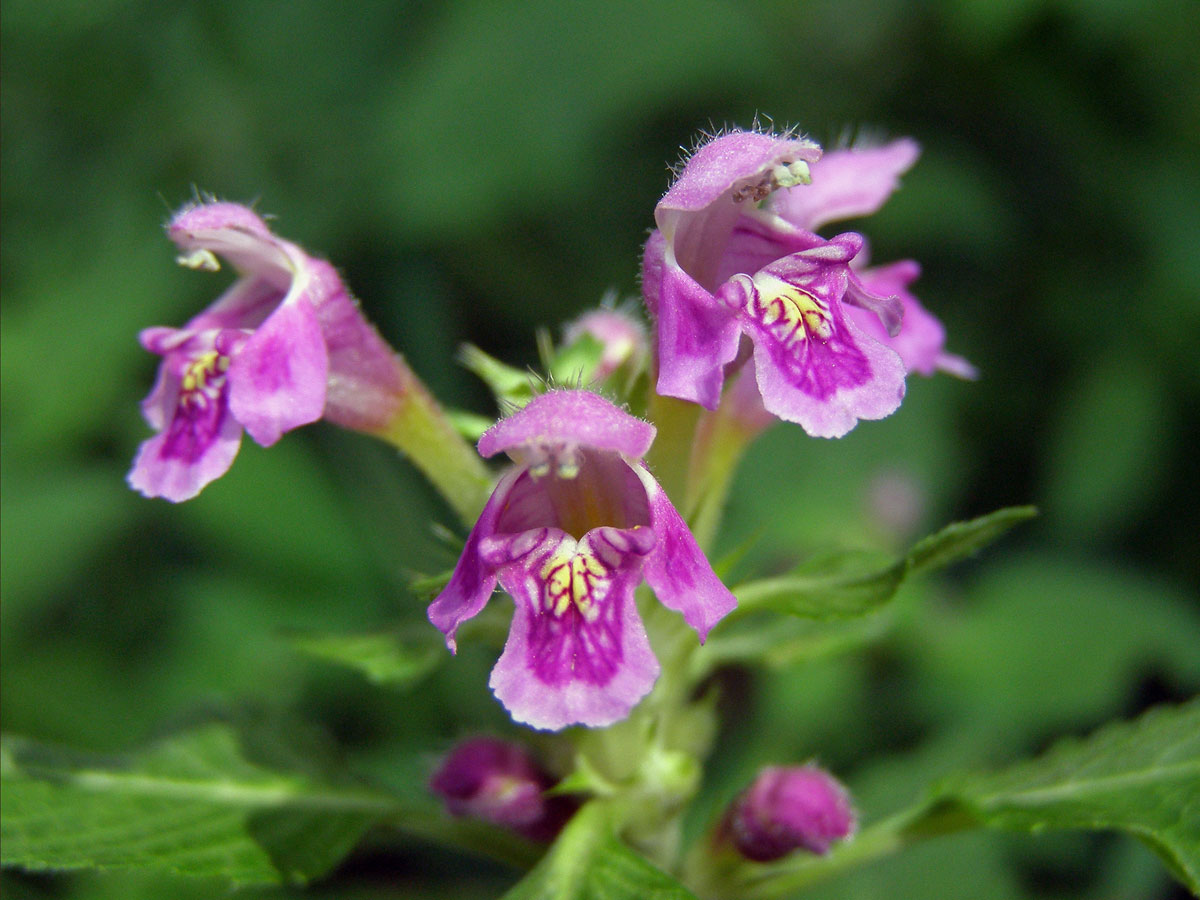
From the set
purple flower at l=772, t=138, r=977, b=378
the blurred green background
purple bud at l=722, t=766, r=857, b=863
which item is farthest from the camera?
the blurred green background

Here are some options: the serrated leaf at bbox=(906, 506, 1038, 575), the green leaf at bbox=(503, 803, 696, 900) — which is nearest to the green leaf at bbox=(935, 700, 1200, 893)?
the serrated leaf at bbox=(906, 506, 1038, 575)

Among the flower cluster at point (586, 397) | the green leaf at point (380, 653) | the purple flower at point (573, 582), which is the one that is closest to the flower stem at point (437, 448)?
the flower cluster at point (586, 397)

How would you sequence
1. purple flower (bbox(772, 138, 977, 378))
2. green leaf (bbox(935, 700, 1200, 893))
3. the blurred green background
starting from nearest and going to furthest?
green leaf (bbox(935, 700, 1200, 893))
purple flower (bbox(772, 138, 977, 378))
the blurred green background

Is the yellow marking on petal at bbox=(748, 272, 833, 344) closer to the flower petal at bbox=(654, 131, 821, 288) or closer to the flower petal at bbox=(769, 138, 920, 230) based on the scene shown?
the flower petal at bbox=(654, 131, 821, 288)

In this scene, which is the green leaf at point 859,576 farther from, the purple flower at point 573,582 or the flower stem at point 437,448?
the flower stem at point 437,448

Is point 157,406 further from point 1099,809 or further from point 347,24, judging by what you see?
point 347,24

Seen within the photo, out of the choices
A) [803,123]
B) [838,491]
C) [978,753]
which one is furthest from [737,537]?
[803,123]
